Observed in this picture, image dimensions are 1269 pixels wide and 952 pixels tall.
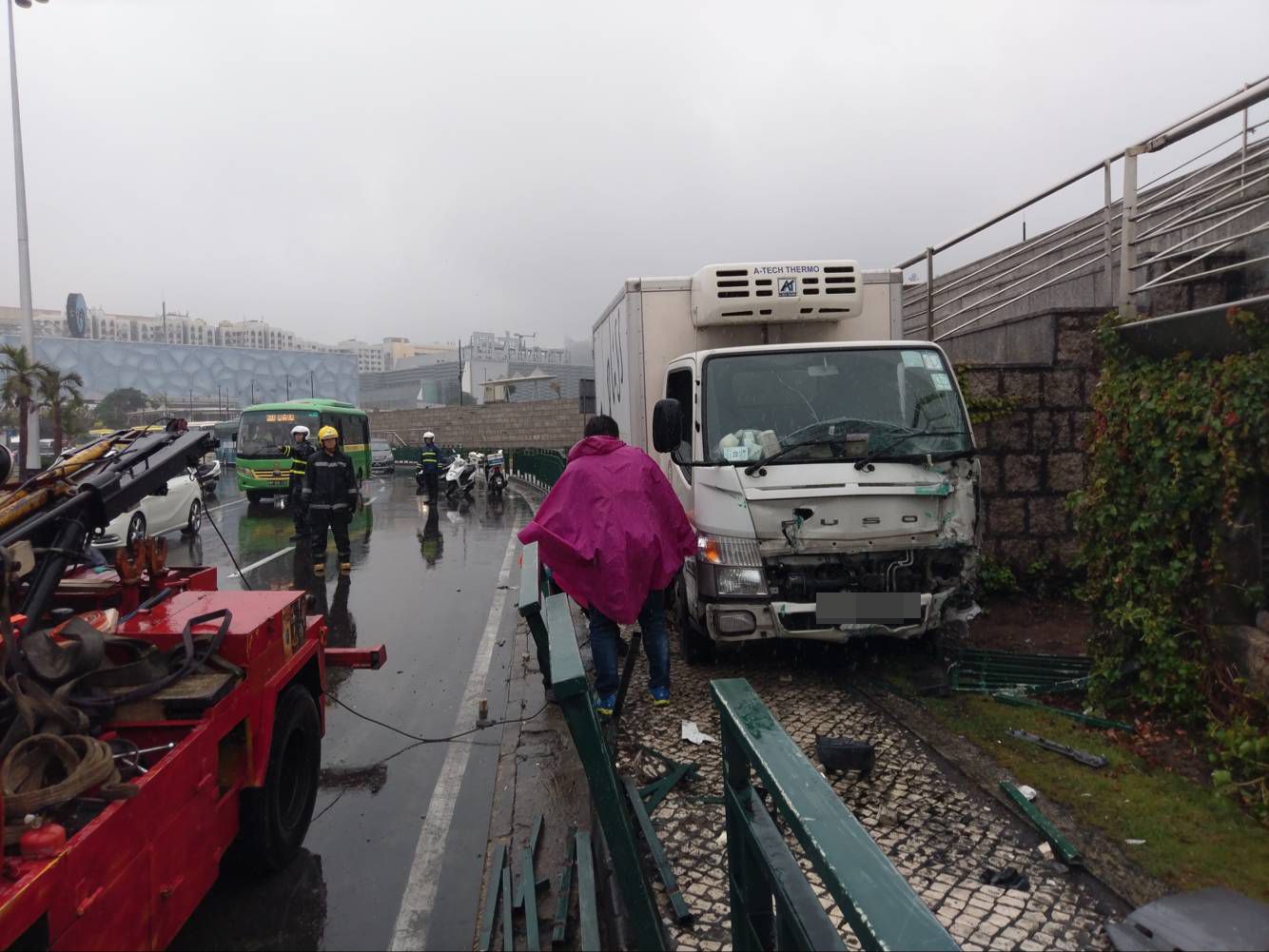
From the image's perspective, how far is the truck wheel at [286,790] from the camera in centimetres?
351

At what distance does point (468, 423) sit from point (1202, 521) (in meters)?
50.0

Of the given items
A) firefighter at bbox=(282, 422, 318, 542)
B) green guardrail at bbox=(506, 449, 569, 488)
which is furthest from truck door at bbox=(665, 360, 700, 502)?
green guardrail at bbox=(506, 449, 569, 488)

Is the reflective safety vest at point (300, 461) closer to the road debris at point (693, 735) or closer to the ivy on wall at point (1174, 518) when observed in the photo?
the road debris at point (693, 735)

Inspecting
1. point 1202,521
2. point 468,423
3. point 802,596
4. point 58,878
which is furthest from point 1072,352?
point 468,423

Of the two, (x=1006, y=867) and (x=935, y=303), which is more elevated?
(x=935, y=303)

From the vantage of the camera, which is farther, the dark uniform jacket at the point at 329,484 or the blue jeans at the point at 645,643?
the dark uniform jacket at the point at 329,484

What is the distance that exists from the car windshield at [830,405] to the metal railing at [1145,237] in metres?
1.31

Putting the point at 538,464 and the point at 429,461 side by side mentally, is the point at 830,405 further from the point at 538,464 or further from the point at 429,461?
the point at 538,464

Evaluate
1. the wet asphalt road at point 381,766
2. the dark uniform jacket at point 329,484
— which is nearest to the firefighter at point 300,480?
the wet asphalt road at point 381,766

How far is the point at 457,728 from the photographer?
5.65 m

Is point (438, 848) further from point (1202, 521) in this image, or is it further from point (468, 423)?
point (468, 423)

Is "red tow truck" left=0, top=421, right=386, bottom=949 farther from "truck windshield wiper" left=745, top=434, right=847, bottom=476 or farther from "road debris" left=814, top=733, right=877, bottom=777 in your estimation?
"truck windshield wiper" left=745, top=434, right=847, bottom=476

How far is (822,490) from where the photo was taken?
5.45 m

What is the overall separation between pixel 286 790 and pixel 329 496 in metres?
7.62
